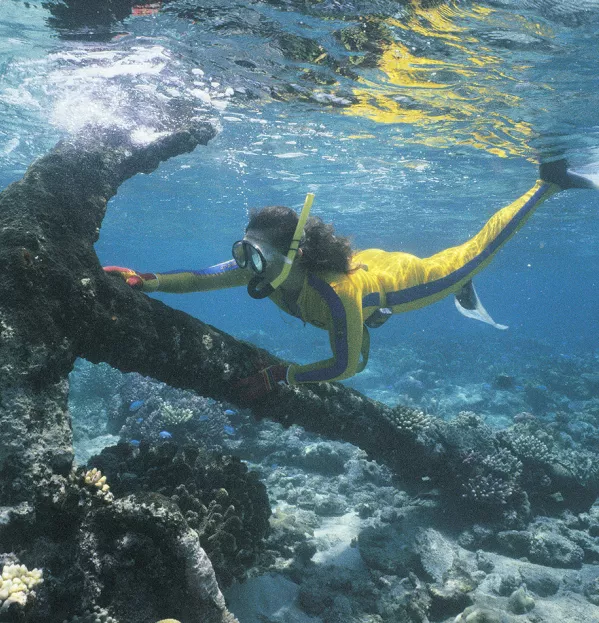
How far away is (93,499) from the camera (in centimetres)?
301

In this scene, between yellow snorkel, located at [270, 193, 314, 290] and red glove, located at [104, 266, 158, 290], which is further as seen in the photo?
red glove, located at [104, 266, 158, 290]

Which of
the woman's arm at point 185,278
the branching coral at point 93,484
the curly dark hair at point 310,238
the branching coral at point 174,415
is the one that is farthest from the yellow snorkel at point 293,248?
the branching coral at point 174,415

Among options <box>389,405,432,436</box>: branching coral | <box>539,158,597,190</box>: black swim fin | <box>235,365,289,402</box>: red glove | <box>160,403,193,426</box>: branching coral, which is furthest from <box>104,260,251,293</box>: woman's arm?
<box>539,158,597,190</box>: black swim fin

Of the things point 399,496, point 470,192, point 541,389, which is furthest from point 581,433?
point 470,192

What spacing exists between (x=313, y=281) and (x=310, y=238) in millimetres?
505

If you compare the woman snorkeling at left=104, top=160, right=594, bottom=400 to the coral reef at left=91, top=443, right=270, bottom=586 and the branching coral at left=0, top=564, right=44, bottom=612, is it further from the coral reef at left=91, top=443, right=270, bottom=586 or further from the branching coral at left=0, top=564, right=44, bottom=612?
the branching coral at left=0, top=564, right=44, bottom=612

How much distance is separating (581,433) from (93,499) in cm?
1683

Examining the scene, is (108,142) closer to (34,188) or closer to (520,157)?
(34,188)

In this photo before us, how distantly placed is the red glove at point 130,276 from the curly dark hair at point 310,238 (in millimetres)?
1450

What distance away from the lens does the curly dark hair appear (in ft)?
14.3

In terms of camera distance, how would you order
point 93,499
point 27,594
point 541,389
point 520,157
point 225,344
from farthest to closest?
point 541,389
point 520,157
point 225,344
point 93,499
point 27,594

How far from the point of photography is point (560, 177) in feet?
29.1

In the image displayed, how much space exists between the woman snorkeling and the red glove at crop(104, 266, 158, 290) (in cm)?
1

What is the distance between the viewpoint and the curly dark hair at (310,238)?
436 centimetres
